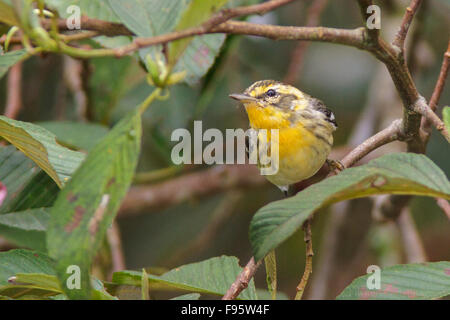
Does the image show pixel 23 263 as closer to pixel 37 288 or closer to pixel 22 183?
pixel 37 288

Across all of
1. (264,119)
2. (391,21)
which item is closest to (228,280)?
(264,119)

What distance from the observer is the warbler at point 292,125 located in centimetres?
218

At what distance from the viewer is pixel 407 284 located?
1.34 meters

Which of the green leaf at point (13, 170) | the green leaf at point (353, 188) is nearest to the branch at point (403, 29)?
the green leaf at point (353, 188)

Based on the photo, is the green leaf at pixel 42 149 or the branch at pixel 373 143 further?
the branch at pixel 373 143

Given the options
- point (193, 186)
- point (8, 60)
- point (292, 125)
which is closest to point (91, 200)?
point (8, 60)

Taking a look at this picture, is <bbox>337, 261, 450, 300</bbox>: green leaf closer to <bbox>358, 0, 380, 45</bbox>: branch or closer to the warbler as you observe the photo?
<bbox>358, 0, 380, 45</bbox>: branch

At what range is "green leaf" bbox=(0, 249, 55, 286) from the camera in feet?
4.78

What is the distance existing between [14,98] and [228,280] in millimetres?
1667

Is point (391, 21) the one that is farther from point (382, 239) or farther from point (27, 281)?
point (27, 281)

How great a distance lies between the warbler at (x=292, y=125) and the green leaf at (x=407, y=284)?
0.77m

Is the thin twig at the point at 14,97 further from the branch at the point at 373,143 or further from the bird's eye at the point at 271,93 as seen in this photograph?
the branch at the point at 373,143

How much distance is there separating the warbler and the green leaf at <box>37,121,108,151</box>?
675 mm

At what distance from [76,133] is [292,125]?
3.03 ft
